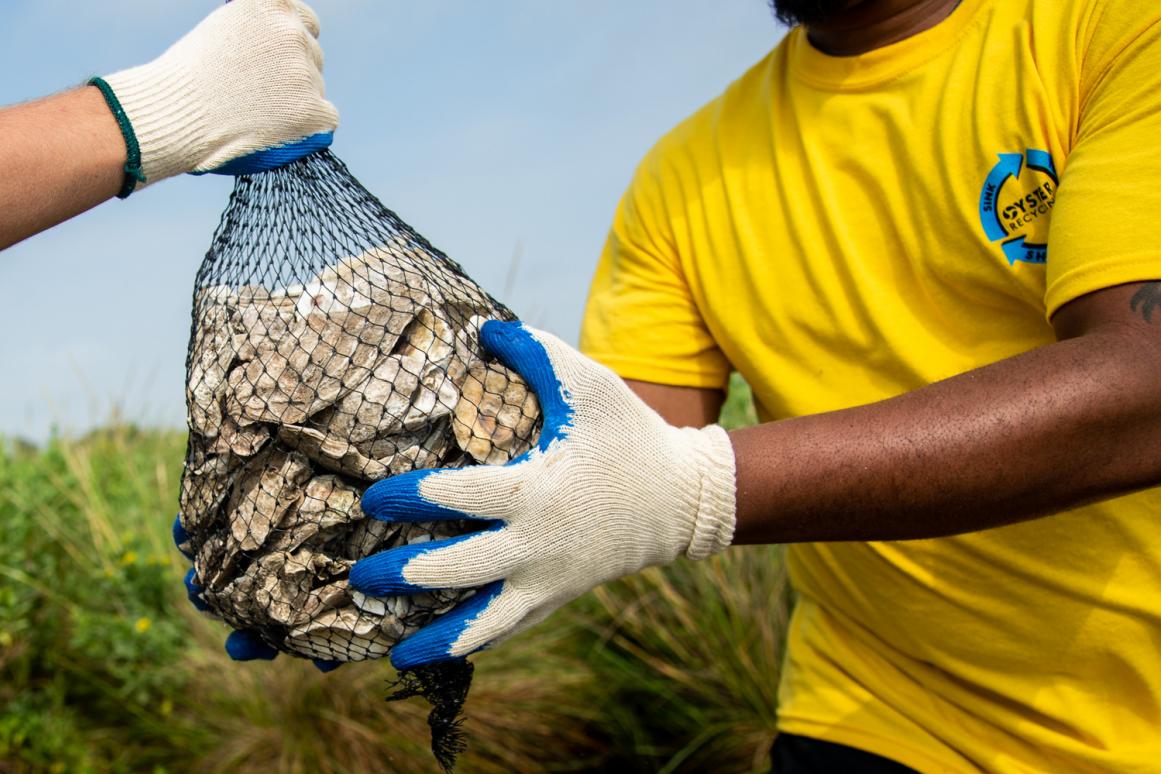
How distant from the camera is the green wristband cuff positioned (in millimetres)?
1563

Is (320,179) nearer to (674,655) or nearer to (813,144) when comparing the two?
(813,144)

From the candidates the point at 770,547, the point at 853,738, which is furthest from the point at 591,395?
the point at 770,547

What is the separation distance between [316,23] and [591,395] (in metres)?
0.93

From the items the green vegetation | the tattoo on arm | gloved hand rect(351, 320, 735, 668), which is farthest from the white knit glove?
the green vegetation

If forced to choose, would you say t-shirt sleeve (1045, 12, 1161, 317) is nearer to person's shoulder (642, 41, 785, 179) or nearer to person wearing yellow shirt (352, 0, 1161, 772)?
person wearing yellow shirt (352, 0, 1161, 772)

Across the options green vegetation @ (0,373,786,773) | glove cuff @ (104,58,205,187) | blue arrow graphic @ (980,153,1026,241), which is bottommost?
green vegetation @ (0,373,786,773)

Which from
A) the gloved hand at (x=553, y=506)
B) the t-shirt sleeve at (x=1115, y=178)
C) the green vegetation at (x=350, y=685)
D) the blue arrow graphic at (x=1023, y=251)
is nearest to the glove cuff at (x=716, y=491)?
the gloved hand at (x=553, y=506)

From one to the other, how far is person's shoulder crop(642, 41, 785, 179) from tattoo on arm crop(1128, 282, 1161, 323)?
2.98 feet

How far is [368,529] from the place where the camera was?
1394 millimetres

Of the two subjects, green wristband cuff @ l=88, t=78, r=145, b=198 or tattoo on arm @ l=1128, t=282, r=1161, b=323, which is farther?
green wristband cuff @ l=88, t=78, r=145, b=198

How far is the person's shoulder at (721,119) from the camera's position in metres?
2.06

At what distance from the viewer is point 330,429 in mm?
1382

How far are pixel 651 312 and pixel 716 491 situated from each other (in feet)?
2.47

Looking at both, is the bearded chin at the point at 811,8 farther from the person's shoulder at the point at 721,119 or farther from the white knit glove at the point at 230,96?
Result: the white knit glove at the point at 230,96
